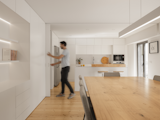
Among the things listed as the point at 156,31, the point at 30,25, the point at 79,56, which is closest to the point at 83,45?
the point at 79,56

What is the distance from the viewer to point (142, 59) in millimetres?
5332

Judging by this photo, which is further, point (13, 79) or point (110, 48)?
point (110, 48)

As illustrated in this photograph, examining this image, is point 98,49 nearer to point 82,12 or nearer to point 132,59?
point 132,59

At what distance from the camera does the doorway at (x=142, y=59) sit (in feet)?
16.7

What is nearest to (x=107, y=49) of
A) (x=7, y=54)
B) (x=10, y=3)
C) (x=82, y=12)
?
(x=82, y=12)

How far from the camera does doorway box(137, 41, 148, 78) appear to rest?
16.7 ft

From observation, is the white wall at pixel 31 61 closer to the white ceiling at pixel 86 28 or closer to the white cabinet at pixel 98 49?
the white ceiling at pixel 86 28

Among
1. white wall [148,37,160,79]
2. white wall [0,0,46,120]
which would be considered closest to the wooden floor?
white wall [0,0,46,120]

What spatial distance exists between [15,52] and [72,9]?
1.57 m

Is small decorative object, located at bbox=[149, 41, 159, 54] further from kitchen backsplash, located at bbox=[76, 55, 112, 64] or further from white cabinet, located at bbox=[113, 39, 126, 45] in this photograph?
kitchen backsplash, located at bbox=[76, 55, 112, 64]

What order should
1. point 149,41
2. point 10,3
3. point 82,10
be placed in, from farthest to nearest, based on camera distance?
point 149,41, point 82,10, point 10,3

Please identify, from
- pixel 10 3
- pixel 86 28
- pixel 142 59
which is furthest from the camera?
pixel 142 59

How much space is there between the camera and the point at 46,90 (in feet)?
11.9

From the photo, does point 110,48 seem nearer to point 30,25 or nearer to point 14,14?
point 30,25
